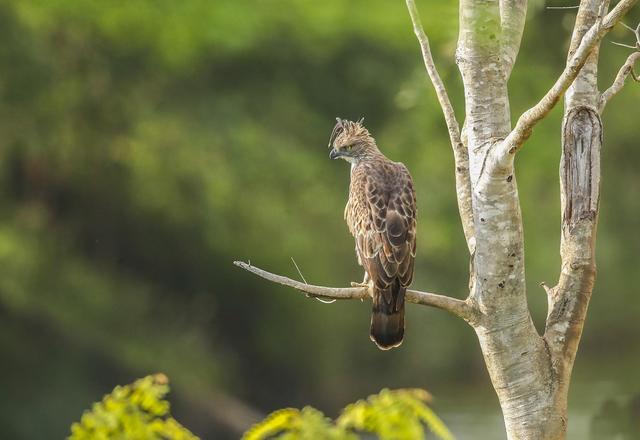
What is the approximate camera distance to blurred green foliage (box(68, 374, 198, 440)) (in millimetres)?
2750

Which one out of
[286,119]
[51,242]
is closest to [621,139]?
[286,119]

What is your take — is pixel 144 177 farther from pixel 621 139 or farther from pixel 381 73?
pixel 621 139

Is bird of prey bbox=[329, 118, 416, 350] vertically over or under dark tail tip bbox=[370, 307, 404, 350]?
over

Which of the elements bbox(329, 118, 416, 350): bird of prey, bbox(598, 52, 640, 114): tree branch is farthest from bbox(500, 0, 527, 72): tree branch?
bbox(329, 118, 416, 350): bird of prey

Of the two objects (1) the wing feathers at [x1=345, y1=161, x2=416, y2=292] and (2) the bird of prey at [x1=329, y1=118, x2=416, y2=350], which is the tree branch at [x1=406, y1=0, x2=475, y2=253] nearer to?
(2) the bird of prey at [x1=329, y1=118, x2=416, y2=350]

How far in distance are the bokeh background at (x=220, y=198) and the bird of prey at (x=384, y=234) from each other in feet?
18.1

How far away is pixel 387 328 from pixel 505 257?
32.7 inches

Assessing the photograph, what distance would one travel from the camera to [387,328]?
4293mm

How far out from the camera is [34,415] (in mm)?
10445

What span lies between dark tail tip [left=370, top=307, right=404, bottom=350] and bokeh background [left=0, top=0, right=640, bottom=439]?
20.5 feet

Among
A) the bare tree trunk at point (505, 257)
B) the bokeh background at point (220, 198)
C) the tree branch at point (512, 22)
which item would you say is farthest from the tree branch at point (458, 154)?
the bokeh background at point (220, 198)

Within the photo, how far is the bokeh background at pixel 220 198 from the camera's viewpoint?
10.9m

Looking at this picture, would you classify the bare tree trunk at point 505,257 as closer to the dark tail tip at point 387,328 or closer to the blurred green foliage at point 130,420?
the dark tail tip at point 387,328

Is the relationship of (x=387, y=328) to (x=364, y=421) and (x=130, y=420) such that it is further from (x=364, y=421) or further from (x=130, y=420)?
(x=364, y=421)
